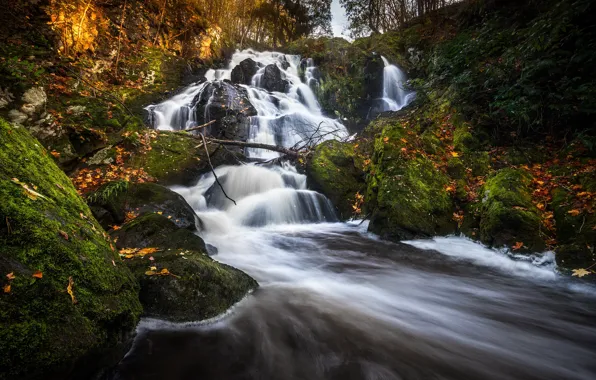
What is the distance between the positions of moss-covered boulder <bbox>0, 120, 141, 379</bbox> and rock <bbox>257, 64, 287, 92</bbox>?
15.4 m

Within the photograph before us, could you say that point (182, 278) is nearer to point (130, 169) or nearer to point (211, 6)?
point (130, 169)

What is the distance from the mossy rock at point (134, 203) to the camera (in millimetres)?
4977

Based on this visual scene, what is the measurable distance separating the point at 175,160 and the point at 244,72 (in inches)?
451

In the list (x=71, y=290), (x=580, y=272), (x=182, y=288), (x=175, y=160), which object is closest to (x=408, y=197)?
(x=580, y=272)

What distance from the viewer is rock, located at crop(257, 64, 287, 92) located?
55.0 ft

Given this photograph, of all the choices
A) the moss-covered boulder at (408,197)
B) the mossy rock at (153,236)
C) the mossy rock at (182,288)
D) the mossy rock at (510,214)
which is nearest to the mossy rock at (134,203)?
the mossy rock at (153,236)

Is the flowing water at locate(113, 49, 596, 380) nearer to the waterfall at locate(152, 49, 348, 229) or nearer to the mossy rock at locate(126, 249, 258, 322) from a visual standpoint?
the mossy rock at locate(126, 249, 258, 322)

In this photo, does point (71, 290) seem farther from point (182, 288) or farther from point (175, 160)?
point (175, 160)

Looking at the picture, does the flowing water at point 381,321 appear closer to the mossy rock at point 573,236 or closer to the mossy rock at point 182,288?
the mossy rock at point 182,288

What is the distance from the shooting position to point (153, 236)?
404 cm

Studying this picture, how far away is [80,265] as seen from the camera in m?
1.85

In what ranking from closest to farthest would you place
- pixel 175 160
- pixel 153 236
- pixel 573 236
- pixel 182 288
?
pixel 182 288 < pixel 153 236 < pixel 573 236 < pixel 175 160

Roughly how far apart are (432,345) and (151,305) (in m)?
2.66

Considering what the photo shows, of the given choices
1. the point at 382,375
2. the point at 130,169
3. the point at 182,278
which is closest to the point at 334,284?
the point at 382,375
